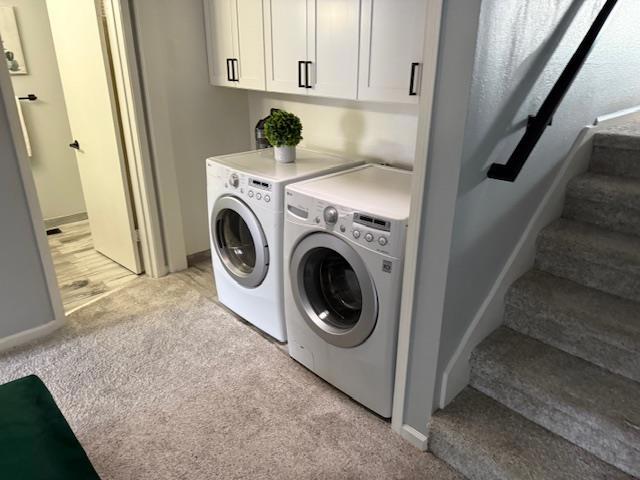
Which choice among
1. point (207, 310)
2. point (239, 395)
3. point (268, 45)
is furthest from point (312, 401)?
point (268, 45)

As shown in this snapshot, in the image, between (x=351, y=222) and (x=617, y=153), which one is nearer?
(x=351, y=222)

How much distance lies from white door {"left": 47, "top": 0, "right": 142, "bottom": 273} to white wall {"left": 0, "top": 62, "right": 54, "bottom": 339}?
0.71 meters

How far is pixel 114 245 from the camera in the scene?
333cm

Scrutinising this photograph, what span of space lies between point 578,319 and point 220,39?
2.52 m

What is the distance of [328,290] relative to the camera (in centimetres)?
213

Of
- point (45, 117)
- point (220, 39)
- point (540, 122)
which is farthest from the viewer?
point (45, 117)

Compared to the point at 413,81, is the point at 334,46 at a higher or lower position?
higher

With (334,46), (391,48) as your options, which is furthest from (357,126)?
(391,48)

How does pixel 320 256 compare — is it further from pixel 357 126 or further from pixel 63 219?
pixel 63 219

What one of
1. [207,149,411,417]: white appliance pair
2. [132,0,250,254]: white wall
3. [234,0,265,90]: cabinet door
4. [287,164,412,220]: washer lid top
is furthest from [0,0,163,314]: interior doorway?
[287,164,412,220]: washer lid top

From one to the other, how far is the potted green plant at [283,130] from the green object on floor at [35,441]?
1574mm

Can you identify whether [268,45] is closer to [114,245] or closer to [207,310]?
[207,310]

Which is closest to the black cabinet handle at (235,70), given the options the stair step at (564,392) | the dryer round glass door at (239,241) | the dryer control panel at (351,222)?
the dryer round glass door at (239,241)

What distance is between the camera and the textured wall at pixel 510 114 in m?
1.38
